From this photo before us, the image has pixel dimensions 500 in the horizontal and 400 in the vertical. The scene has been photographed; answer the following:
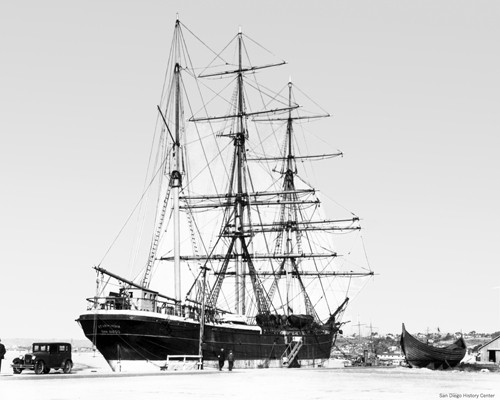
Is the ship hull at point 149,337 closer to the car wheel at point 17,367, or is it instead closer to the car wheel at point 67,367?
the car wheel at point 67,367

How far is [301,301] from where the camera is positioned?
101 m

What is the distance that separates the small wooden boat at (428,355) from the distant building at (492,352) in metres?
10.4

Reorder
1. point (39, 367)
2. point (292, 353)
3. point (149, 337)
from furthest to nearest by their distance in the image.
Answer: point (292, 353) < point (149, 337) < point (39, 367)

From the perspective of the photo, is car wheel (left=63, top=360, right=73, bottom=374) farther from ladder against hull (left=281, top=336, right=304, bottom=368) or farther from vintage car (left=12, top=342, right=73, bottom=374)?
ladder against hull (left=281, top=336, right=304, bottom=368)

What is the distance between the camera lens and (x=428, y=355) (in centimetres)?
6475

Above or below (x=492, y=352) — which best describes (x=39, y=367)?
above

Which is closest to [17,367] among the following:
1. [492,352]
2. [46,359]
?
[46,359]

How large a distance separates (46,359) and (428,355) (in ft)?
122

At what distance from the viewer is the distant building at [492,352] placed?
245 ft

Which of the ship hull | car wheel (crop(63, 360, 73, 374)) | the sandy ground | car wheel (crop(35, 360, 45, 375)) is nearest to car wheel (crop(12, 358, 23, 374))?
car wheel (crop(35, 360, 45, 375))

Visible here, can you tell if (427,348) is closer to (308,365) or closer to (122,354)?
(308,365)

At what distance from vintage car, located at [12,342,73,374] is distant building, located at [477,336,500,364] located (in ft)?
160

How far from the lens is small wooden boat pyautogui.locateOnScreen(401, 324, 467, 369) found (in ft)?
211

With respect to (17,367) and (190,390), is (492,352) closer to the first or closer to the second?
(17,367)
